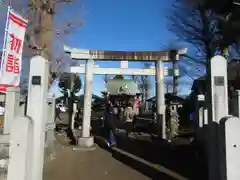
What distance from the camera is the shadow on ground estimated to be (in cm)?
770

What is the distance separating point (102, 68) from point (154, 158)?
582 cm

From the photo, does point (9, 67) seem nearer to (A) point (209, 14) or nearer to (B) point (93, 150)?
(B) point (93, 150)

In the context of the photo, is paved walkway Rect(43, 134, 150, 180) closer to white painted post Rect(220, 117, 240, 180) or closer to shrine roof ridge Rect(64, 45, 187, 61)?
white painted post Rect(220, 117, 240, 180)

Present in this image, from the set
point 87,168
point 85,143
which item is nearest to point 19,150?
point 87,168

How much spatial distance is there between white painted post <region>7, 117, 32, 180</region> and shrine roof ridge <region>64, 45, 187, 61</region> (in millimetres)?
7537

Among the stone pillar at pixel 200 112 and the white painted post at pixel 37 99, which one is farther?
the stone pillar at pixel 200 112

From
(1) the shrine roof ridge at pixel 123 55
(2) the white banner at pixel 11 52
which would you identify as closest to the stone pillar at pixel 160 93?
(1) the shrine roof ridge at pixel 123 55

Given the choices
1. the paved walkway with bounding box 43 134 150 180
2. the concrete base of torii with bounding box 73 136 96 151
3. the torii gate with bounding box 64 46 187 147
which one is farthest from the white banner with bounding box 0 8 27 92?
the concrete base of torii with bounding box 73 136 96 151

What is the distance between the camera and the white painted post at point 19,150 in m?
5.24

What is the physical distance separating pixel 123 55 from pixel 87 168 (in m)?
6.21

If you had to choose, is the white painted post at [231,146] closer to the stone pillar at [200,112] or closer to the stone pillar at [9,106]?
the stone pillar at [9,106]

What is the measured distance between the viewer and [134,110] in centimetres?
2127

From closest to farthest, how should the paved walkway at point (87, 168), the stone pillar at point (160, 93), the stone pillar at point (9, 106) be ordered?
1. the stone pillar at point (9, 106)
2. the paved walkway at point (87, 168)
3. the stone pillar at point (160, 93)

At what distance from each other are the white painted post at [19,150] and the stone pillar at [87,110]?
6.75 meters
